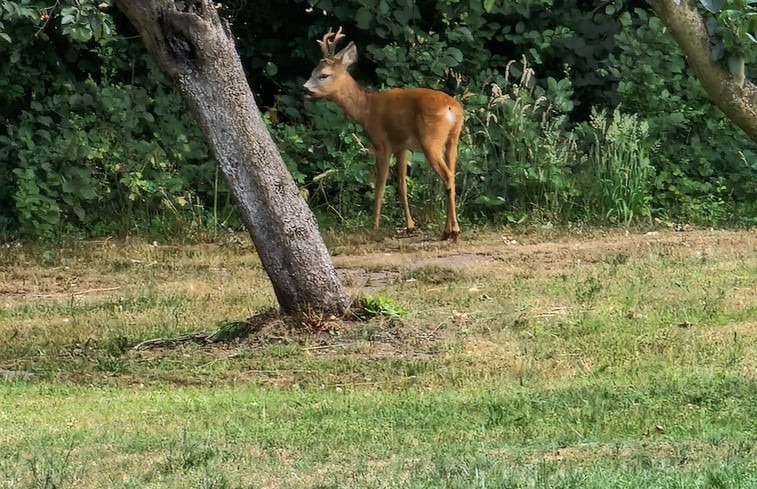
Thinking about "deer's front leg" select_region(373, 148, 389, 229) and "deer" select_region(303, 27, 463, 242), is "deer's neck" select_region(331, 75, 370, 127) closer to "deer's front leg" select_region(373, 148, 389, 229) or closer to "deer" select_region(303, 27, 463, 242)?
"deer" select_region(303, 27, 463, 242)

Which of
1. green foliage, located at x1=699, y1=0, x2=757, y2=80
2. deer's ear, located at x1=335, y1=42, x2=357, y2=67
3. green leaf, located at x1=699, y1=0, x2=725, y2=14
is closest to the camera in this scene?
green leaf, located at x1=699, y1=0, x2=725, y2=14

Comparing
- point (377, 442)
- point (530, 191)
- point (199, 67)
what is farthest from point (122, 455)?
point (530, 191)

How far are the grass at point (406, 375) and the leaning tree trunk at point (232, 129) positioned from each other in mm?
471

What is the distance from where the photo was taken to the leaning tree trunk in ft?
23.7

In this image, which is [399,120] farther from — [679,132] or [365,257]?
[679,132]

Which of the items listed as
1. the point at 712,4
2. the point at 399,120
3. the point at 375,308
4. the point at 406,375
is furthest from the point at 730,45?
the point at 399,120

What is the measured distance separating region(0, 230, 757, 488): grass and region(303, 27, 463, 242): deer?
1.42 m

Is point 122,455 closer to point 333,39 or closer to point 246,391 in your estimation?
point 246,391

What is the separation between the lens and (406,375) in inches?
259

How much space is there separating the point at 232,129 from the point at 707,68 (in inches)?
116

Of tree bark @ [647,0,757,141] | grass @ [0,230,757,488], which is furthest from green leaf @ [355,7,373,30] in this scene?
tree bark @ [647,0,757,141]

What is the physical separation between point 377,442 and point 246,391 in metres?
1.43

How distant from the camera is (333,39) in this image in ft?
43.5

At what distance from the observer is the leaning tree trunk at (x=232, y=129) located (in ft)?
23.7
